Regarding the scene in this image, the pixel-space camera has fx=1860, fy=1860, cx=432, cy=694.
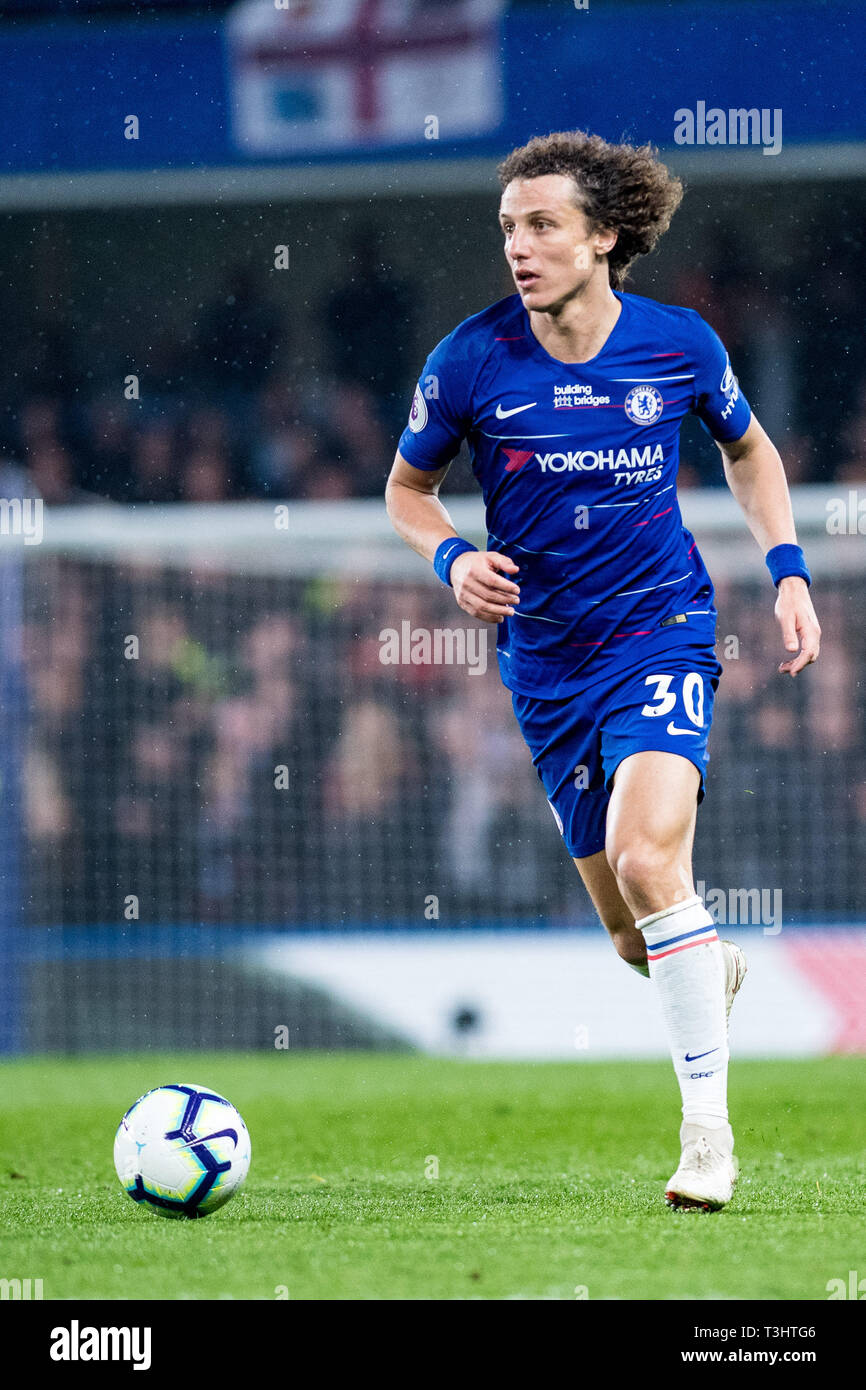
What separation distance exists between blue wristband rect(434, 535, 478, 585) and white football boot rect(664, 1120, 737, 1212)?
1.34m

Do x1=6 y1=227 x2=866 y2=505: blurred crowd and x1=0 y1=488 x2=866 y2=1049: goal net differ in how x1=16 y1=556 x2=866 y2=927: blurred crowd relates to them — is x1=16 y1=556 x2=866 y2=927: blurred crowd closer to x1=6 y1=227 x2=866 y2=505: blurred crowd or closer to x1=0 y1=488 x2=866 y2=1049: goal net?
x1=0 y1=488 x2=866 y2=1049: goal net

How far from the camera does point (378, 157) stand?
1356cm

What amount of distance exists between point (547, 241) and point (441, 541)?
2.44ft

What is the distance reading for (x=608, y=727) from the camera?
14.1 ft

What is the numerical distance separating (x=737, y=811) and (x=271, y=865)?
2613mm

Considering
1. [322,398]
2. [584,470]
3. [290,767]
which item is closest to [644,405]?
[584,470]

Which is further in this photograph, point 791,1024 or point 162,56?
point 162,56

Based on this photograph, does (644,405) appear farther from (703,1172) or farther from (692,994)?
(703,1172)

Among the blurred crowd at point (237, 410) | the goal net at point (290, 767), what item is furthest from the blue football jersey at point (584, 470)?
the blurred crowd at point (237, 410)

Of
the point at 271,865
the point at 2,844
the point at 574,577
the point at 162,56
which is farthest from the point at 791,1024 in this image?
the point at 162,56

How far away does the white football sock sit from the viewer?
4.04 m

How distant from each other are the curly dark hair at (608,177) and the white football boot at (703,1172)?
2068mm
